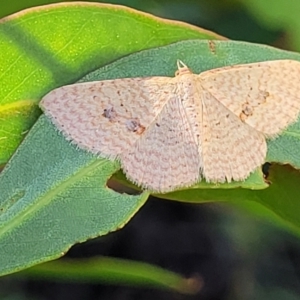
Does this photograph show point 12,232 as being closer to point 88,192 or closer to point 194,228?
point 88,192

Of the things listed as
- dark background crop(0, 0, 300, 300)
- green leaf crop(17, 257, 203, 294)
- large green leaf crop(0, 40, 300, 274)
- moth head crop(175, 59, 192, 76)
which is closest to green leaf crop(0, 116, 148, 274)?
large green leaf crop(0, 40, 300, 274)

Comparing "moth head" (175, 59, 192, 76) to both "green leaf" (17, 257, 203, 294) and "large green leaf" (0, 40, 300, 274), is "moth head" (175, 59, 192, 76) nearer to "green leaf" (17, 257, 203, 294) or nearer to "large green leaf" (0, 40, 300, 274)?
"large green leaf" (0, 40, 300, 274)

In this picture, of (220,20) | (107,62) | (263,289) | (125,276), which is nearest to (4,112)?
(107,62)

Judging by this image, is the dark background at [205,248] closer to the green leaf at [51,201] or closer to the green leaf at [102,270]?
the green leaf at [102,270]

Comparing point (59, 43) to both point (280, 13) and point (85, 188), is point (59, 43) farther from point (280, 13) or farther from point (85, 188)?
point (280, 13)

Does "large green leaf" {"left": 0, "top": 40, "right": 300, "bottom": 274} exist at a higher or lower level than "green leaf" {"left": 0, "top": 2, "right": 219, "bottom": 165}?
lower

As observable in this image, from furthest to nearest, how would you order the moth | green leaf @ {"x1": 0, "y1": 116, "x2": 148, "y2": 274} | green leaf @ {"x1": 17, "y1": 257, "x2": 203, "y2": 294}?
1. green leaf @ {"x1": 17, "y1": 257, "x2": 203, "y2": 294}
2. the moth
3. green leaf @ {"x1": 0, "y1": 116, "x2": 148, "y2": 274}
